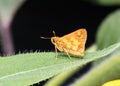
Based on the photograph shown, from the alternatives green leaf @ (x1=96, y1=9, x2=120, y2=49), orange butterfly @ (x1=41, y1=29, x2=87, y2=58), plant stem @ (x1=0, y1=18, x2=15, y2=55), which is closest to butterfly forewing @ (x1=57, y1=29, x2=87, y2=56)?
orange butterfly @ (x1=41, y1=29, x2=87, y2=58)

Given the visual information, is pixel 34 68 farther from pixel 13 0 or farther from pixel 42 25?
pixel 42 25

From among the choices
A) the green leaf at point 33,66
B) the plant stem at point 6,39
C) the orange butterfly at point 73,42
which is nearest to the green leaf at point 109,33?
the plant stem at point 6,39

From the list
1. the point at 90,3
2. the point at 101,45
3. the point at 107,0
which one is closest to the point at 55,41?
the point at 101,45

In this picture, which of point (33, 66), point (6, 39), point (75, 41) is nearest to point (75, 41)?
point (75, 41)

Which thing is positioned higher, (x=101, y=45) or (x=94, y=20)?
(x=94, y=20)

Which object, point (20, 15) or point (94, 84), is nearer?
point (94, 84)

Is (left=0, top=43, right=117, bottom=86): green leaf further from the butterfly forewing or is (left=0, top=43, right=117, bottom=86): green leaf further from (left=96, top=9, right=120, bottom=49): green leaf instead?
(left=96, top=9, right=120, bottom=49): green leaf
